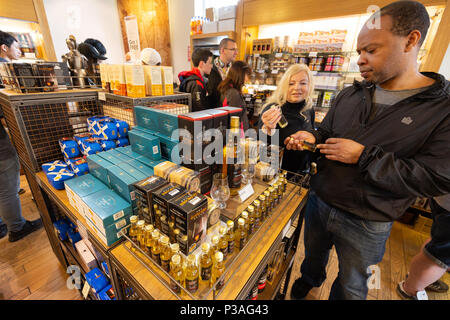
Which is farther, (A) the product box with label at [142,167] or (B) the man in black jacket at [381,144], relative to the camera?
(A) the product box with label at [142,167]

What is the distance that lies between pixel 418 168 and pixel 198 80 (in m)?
2.48

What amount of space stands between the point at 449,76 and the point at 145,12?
616cm

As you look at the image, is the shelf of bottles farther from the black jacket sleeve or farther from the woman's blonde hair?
the woman's blonde hair

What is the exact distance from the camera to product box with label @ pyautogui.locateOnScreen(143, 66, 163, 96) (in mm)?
1628

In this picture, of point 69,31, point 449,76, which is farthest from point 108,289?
point 69,31

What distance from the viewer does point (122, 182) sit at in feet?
3.37

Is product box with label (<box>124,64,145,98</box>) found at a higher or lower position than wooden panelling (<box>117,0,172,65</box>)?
lower

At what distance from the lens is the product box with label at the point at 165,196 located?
32.3 inches

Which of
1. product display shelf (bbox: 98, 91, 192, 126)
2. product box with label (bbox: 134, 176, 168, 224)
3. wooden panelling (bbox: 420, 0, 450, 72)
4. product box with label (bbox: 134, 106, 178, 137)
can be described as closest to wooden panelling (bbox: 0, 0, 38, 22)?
product display shelf (bbox: 98, 91, 192, 126)

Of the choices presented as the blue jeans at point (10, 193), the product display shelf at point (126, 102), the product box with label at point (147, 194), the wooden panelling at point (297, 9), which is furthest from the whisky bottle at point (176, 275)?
the wooden panelling at point (297, 9)

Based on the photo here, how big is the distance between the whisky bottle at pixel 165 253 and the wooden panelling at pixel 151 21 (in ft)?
18.9

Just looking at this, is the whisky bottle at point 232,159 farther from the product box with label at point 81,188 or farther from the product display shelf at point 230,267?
the product box with label at point 81,188

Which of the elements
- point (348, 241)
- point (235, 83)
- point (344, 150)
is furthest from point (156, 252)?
point (235, 83)

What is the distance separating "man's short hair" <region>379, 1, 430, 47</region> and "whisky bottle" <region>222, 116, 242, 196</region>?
0.88m
